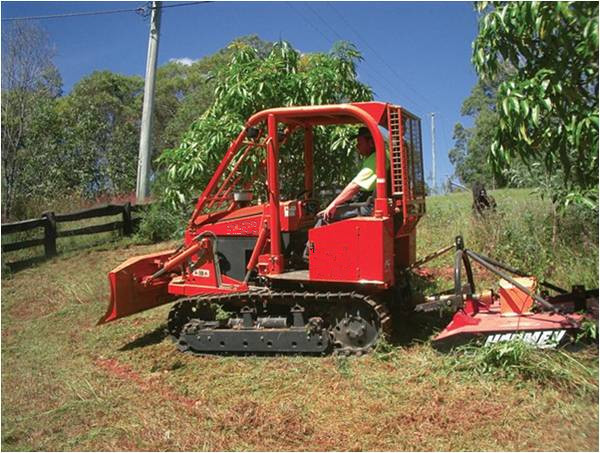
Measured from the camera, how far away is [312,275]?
5.71m

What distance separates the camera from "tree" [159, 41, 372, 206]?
833 centimetres

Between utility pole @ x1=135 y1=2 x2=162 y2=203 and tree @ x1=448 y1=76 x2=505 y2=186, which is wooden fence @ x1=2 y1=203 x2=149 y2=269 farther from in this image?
tree @ x1=448 y1=76 x2=505 y2=186

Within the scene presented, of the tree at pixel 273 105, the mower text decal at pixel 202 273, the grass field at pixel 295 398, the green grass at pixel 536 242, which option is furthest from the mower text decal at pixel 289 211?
the green grass at pixel 536 242

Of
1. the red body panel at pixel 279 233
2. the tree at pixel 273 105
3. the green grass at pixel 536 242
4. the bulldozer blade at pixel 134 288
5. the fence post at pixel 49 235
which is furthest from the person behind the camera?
the fence post at pixel 49 235

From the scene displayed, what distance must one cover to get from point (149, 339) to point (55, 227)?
268 inches

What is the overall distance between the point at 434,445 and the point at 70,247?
36.3 feet

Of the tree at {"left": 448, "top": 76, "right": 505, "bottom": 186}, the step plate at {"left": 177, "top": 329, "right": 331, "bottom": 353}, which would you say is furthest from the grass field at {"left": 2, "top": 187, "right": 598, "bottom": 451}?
the tree at {"left": 448, "top": 76, "right": 505, "bottom": 186}

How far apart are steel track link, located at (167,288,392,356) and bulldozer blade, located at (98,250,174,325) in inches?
23.2

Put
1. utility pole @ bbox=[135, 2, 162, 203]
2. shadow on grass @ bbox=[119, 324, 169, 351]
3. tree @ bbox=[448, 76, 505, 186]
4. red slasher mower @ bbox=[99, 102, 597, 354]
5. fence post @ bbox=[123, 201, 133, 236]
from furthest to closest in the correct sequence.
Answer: tree @ bbox=[448, 76, 505, 186], utility pole @ bbox=[135, 2, 162, 203], fence post @ bbox=[123, 201, 133, 236], shadow on grass @ bbox=[119, 324, 169, 351], red slasher mower @ bbox=[99, 102, 597, 354]

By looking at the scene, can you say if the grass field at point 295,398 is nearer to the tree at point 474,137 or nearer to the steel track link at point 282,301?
the steel track link at point 282,301

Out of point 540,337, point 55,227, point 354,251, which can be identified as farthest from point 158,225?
point 540,337

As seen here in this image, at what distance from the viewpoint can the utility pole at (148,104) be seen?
17.4m

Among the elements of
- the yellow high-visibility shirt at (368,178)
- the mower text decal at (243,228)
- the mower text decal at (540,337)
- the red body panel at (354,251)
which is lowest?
the mower text decal at (540,337)

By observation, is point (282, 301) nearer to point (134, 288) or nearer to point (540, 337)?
point (134, 288)
